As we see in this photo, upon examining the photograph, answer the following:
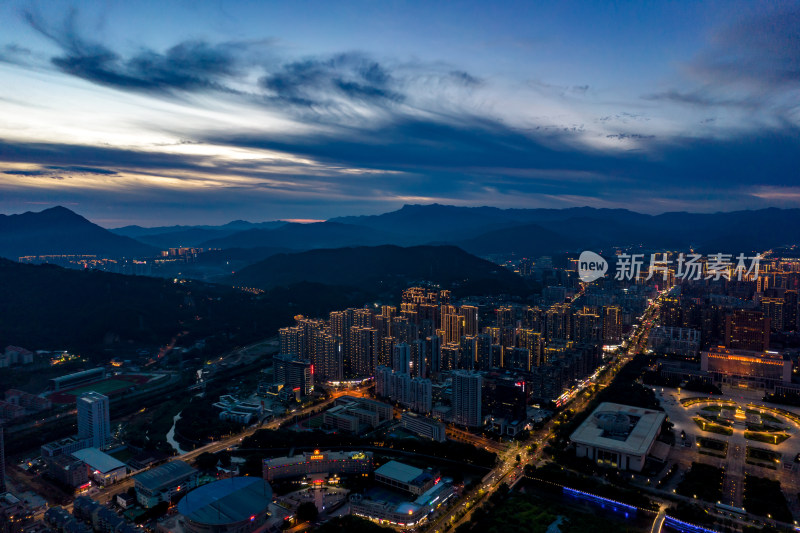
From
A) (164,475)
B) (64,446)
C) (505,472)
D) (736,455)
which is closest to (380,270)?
(64,446)

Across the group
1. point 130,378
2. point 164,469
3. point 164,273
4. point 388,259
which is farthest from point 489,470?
point 164,273

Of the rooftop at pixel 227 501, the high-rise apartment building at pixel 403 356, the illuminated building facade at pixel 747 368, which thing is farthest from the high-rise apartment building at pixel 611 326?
the rooftop at pixel 227 501

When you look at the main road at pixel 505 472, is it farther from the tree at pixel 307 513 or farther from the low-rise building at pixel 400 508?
the tree at pixel 307 513

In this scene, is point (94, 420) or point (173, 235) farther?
point (173, 235)

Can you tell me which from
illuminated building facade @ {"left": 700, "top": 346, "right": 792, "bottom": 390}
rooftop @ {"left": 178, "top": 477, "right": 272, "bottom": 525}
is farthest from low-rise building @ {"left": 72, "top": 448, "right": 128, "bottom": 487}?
illuminated building facade @ {"left": 700, "top": 346, "right": 792, "bottom": 390}

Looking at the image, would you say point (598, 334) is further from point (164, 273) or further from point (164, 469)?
point (164, 273)

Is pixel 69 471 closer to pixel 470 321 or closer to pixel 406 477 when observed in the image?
pixel 406 477
